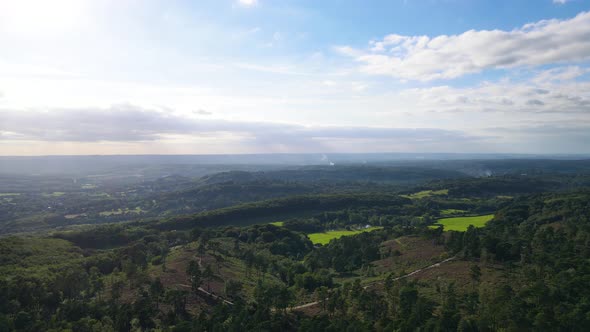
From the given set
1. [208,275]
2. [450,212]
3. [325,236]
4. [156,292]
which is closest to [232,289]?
[208,275]

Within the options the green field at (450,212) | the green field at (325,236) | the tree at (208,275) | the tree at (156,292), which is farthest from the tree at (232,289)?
the green field at (450,212)

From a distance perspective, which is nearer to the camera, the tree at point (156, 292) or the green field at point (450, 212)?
the tree at point (156, 292)

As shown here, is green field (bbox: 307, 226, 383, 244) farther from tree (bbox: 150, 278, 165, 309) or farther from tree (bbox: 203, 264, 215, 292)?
tree (bbox: 150, 278, 165, 309)

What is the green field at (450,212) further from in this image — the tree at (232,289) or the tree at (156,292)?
the tree at (156,292)

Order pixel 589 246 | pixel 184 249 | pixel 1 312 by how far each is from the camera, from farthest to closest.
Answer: pixel 184 249, pixel 589 246, pixel 1 312

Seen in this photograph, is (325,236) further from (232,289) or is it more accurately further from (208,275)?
(232,289)

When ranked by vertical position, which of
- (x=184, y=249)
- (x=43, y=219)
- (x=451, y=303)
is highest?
(x=451, y=303)

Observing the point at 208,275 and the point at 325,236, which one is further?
the point at 325,236

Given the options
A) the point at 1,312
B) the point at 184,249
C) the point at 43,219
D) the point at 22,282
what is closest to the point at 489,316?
the point at 1,312

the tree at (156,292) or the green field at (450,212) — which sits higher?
the tree at (156,292)

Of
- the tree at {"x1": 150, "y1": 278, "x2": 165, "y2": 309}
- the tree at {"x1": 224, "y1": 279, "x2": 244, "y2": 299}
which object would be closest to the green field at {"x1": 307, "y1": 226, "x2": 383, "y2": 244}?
the tree at {"x1": 224, "y1": 279, "x2": 244, "y2": 299}

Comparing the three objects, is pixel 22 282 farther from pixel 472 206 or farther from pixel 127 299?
pixel 472 206
